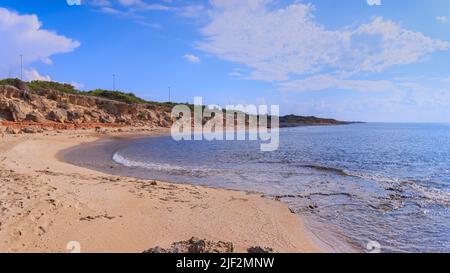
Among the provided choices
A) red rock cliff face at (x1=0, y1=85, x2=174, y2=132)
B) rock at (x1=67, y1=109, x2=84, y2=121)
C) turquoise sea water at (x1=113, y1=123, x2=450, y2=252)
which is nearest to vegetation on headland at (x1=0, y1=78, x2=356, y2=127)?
red rock cliff face at (x1=0, y1=85, x2=174, y2=132)

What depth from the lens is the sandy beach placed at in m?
5.86

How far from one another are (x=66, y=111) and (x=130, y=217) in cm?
4044

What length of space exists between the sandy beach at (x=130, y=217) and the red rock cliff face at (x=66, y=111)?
26.9 metres

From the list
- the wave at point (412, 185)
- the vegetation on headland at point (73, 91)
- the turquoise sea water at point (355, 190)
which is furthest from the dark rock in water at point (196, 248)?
the vegetation on headland at point (73, 91)

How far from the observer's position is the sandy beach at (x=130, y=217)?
5859 mm

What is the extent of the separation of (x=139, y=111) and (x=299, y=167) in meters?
49.1

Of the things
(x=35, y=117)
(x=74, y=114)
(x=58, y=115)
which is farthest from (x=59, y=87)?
(x=35, y=117)

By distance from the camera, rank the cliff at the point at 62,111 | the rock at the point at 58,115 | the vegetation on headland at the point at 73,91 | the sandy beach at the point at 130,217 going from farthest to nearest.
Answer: the vegetation on headland at the point at 73,91 < the rock at the point at 58,115 < the cliff at the point at 62,111 < the sandy beach at the point at 130,217

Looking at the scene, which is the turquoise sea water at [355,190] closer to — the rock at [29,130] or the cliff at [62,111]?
the rock at [29,130]

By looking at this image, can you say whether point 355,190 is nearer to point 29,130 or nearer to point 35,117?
point 29,130

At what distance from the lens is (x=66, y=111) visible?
43.0 meters

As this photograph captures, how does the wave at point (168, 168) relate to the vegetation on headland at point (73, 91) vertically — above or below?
below

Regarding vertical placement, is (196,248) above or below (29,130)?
below

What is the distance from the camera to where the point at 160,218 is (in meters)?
7.54
